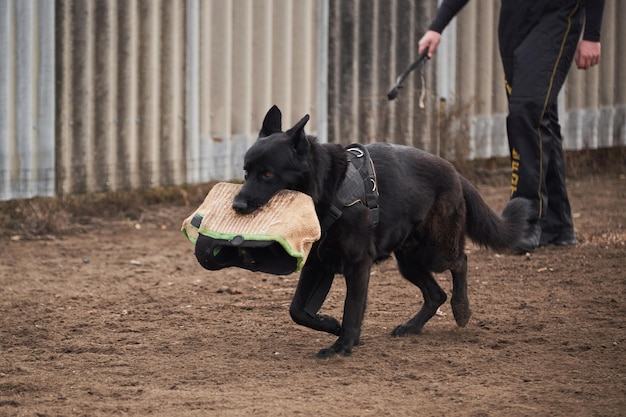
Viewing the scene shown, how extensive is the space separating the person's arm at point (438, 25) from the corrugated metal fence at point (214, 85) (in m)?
2.51

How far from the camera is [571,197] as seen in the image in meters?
9.48

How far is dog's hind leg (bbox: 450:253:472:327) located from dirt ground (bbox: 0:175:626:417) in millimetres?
78

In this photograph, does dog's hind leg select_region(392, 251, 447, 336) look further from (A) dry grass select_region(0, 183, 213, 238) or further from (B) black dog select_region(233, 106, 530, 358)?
(A) dry grass select_region(0, 183, 213, 238)

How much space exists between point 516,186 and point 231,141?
301 centimetres

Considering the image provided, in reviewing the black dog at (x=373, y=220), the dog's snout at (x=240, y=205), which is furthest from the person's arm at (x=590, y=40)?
the dog's snout at (x=240, y=205)

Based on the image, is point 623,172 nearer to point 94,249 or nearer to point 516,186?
point 516,186

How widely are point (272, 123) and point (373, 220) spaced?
2.17 feet

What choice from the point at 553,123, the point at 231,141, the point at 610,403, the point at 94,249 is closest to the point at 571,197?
the point at 553,123

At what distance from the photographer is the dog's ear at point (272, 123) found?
188 inches

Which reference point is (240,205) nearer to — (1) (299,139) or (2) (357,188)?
(1) (299,139)

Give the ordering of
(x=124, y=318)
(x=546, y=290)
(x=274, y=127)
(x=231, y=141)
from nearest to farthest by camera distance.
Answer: (x=274, y=127), (x=124, y=318), (x=546, y=290), (x=231, y=141)

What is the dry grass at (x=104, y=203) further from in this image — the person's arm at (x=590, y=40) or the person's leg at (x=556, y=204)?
the person's arm at (x=590, y=40)

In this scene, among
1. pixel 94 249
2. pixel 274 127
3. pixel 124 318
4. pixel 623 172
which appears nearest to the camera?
pixel 274 127

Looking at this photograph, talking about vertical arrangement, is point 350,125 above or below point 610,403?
above
